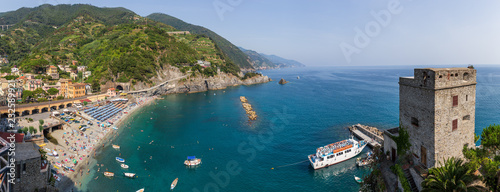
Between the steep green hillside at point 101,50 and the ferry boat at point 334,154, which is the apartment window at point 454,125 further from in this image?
the steep green hillside at point 101,50

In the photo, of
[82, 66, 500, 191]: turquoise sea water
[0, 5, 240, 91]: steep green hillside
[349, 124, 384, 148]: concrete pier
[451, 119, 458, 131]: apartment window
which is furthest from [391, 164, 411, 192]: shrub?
[0, 5, 240, 91]: steep green hillside

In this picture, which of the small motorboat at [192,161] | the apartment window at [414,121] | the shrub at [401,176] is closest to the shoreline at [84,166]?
the small motorboat at [192,161]

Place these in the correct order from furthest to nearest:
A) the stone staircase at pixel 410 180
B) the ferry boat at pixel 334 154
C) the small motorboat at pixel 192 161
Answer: the small motorboat at pixel 192 161, the ferry boat at pixel 334 154, the stone staircase at pixel 410 180

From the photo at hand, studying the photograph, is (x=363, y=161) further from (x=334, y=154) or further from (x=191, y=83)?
(x=191, y=83)

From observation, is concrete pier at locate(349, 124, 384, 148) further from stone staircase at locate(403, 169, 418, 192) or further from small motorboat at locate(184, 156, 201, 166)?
small motorboat at locate(184, 156, 201, 166)

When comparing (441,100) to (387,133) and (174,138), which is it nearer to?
(387,133)

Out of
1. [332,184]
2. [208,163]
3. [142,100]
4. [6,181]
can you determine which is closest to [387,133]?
[332,184]

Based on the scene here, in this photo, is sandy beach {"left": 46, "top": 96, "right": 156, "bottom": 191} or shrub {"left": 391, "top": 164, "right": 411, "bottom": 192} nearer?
shrub {"left": 391, "top": 164, "right": 411, "bottom": 192}
